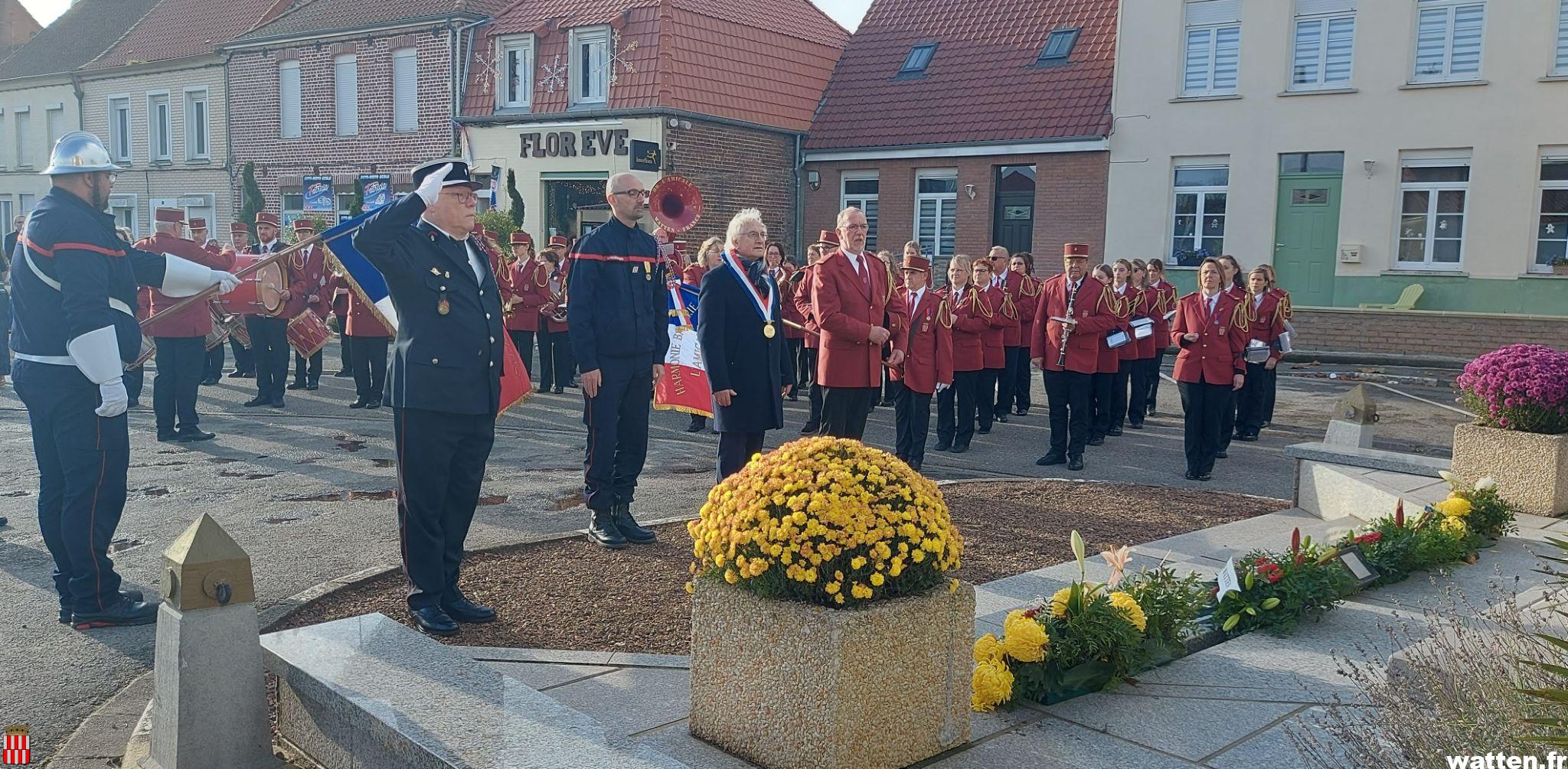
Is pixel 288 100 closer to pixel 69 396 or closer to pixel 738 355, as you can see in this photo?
pixel 738 355

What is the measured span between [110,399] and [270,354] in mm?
9321

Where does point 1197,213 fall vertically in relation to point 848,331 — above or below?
above

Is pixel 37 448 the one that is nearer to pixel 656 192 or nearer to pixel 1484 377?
pixel 656 192

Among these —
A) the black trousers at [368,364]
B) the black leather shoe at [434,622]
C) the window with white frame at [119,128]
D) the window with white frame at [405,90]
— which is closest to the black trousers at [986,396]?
the black trousers at [368,364]

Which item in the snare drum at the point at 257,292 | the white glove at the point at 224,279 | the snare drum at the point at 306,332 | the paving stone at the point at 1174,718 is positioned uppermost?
the white glove at the point at 224,279

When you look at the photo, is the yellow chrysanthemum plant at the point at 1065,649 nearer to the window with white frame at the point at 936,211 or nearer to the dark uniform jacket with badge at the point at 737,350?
the dark uniform jacket with badge at the point at 737,350

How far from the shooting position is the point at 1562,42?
20.6m

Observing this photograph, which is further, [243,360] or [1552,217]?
[1552,217]

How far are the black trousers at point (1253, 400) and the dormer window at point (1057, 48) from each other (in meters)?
14.1

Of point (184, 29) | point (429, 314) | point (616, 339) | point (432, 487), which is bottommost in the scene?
point (432, 487)

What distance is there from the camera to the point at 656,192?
7.93 meters

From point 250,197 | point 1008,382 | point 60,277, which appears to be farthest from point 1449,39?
point 250,197

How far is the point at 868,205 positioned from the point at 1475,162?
1196cm

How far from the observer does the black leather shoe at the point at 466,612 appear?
5660 mm
